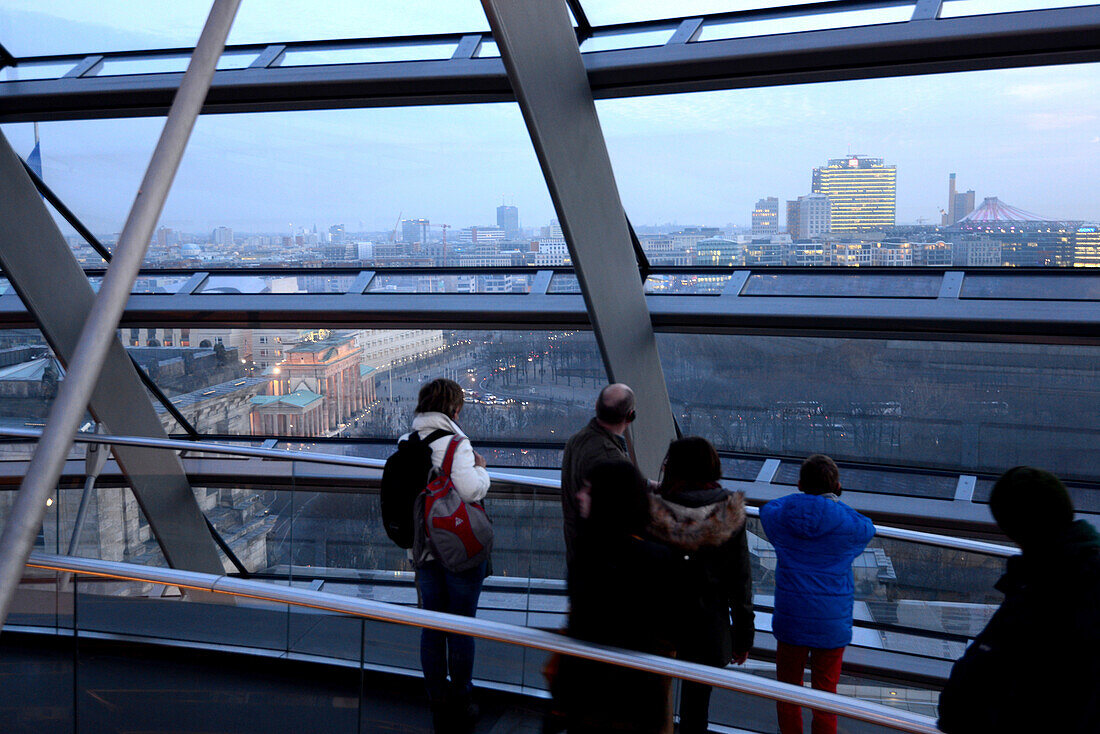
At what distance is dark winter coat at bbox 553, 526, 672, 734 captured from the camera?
2.47m

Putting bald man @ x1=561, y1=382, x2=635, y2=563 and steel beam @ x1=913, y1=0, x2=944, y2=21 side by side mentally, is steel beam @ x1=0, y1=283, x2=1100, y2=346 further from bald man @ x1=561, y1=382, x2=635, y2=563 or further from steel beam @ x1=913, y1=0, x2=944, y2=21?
bald man @ x1=561, y1=382, x2=635, y2=563

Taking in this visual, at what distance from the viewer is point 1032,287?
19.1ft

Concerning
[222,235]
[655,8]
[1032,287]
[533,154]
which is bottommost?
[1032,287]

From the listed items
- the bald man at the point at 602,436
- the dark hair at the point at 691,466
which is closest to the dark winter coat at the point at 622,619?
the dark hair at the point at 691,466

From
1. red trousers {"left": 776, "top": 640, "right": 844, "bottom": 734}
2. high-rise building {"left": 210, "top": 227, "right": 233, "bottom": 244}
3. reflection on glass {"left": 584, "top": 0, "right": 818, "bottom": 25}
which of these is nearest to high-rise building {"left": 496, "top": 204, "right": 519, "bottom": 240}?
reflection on glass {"left": 584, "top": 0, "right": 818, "bottom": 25}

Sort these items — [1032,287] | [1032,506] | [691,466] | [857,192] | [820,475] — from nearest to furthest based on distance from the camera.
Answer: [1032,506], [691,466], [820,475], [1032,287], [857,192]

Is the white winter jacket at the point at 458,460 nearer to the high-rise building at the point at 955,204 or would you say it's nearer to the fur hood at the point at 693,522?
the fur hood at the point at 693,522

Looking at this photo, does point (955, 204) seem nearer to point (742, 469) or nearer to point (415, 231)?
point (742, 469)

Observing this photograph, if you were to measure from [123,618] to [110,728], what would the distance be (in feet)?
1.36

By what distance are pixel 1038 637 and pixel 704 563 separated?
0.96 m

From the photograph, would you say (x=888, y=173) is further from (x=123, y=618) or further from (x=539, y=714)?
(x=123, y=618)

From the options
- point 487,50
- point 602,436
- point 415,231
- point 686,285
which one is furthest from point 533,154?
point 602,436

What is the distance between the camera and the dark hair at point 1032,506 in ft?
6.65

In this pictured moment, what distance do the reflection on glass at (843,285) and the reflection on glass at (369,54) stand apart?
2.93 m
